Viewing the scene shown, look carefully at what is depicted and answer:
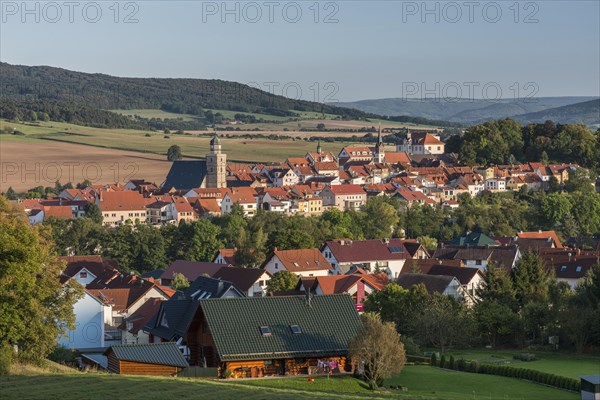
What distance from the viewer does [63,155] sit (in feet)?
418

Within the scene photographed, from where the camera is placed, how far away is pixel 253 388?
74.5ft

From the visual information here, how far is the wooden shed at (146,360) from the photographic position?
28359 mm

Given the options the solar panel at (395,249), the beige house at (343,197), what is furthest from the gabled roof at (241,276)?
the beige house at (343,197)

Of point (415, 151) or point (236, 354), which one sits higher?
point (415, 151)

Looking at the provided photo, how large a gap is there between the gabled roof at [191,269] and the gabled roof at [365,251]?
723 cm

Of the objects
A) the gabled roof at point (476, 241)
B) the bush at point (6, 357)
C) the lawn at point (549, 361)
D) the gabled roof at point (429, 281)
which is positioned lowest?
the lawn at point (549, 361)

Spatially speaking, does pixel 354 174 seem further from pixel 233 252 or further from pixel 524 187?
pixel 233 252

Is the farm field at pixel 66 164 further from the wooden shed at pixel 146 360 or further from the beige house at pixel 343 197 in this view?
the wooden shed at pixel 146 360

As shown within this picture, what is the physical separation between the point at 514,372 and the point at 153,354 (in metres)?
9.74

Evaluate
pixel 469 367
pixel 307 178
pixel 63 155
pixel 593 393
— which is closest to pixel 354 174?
pixel 307 178

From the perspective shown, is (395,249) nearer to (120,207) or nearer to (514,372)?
(514,372)

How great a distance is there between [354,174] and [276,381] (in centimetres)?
8752

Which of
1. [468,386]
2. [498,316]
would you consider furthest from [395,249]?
[468,386]

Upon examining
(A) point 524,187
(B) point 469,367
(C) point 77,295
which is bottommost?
(B) point 469,367
